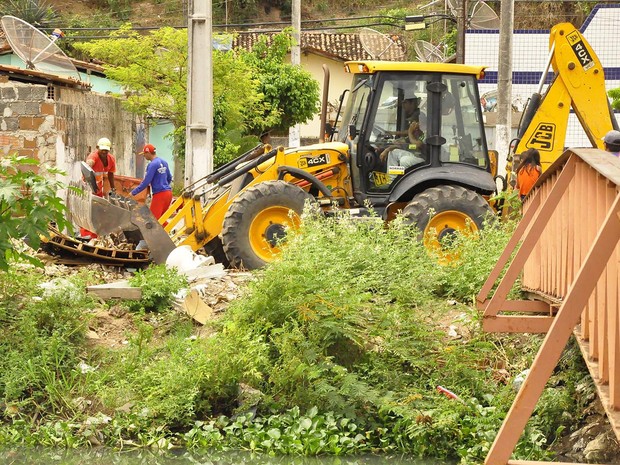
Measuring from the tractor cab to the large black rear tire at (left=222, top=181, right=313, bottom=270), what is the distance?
1063 millimetres

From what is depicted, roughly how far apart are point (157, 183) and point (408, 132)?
4.22 m

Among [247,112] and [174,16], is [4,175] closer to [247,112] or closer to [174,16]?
[247,112]

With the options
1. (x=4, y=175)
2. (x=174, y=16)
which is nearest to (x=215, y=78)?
(x=4, y=175)

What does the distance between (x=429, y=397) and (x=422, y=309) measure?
47.8 inches

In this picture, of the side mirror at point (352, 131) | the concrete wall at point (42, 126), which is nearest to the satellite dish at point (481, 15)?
the concrete wall at point (42, 126)

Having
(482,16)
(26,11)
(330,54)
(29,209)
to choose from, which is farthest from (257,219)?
(330,54)

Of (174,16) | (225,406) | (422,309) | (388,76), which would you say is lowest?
(225,406)

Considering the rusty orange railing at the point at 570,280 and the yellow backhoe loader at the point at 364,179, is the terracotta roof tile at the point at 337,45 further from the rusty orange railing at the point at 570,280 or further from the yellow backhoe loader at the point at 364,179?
the rusty orange railing at the point at 570,280

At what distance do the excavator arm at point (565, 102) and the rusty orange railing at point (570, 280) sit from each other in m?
5.23

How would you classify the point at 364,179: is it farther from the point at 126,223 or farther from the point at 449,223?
the point at 126,223

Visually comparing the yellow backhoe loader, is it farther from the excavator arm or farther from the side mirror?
the excavator arm

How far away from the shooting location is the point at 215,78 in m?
24.0

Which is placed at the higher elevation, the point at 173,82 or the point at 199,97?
the point at 173,82

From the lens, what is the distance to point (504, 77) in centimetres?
1873
